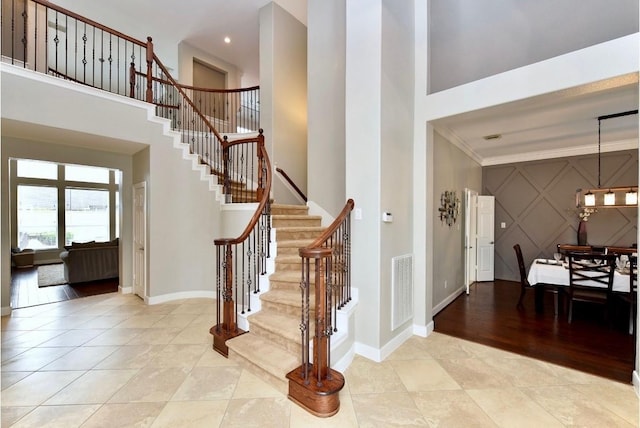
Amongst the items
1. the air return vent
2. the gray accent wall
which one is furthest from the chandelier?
the air return vent

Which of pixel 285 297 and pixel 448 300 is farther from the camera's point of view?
pixel 448 300

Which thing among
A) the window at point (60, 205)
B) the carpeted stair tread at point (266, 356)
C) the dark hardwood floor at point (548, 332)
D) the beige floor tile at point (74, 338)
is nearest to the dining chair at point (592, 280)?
the dark hardwood floor at point (548, 332)

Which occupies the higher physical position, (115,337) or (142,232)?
(142,232)

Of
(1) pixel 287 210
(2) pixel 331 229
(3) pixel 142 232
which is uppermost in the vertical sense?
(1) pixel 287 210

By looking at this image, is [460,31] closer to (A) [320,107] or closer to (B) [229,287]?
(A) [320,107]

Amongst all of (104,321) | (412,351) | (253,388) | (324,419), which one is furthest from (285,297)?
(104,321)

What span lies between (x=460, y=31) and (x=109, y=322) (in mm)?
5776

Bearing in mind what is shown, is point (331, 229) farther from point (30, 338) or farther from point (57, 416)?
point (30, 338)

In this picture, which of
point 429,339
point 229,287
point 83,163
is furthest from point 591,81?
point 83,163

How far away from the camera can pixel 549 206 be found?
5.82m

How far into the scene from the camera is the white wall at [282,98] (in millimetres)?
5445

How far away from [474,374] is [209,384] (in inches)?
92.6

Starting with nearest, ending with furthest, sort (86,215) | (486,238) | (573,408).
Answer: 1. (573,408)
2. (486,238)
3. (86,215)

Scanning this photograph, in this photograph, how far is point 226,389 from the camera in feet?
7.62
